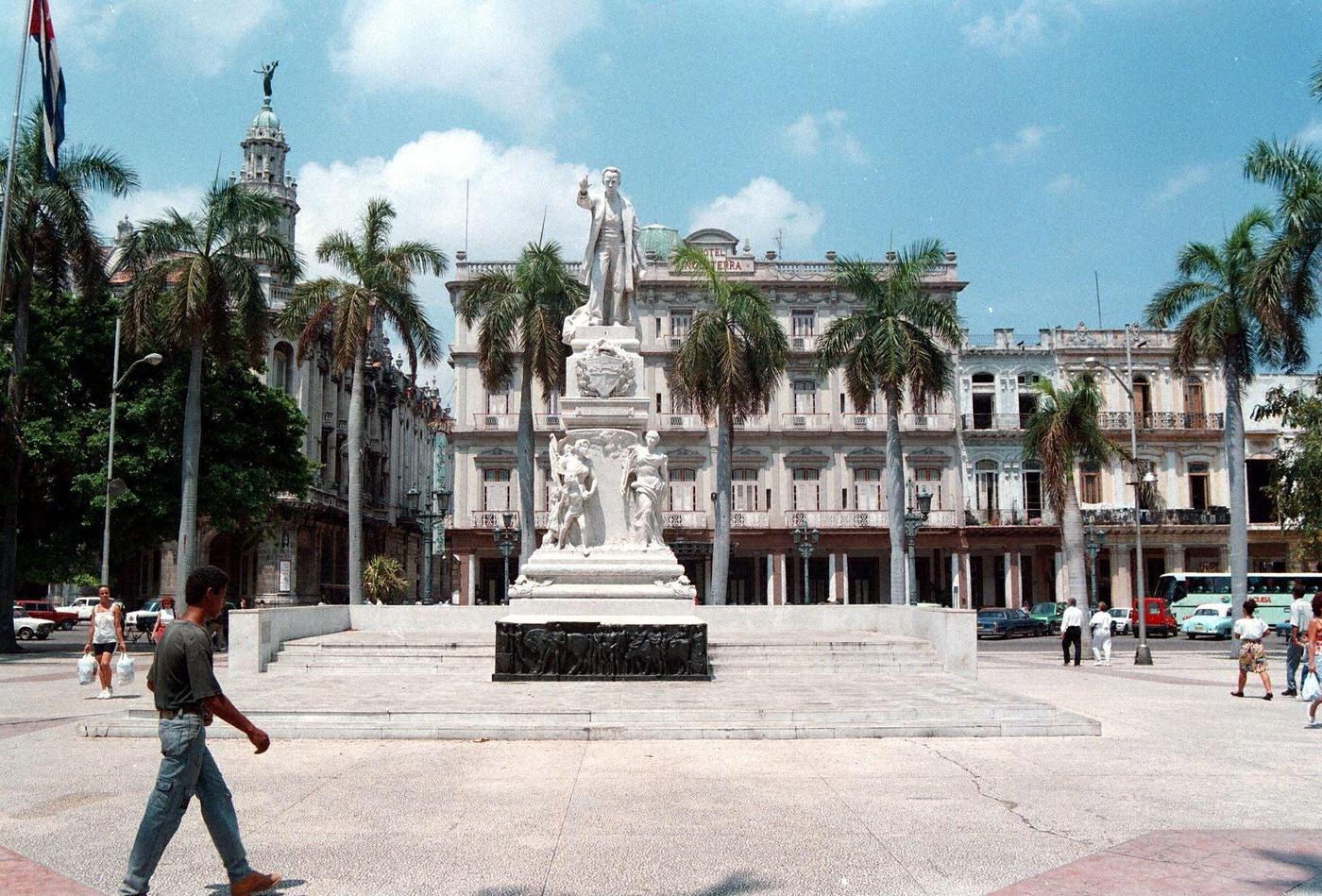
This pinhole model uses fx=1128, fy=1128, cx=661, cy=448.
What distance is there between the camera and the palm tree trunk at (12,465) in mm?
26094

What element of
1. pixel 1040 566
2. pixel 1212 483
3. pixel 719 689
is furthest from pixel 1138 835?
pixel 1212 483

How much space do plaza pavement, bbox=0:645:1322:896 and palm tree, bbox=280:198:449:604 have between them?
56.2 ft

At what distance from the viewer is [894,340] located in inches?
1184

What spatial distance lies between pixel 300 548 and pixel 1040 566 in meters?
35.0

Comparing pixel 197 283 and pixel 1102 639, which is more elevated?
pixel 197 283

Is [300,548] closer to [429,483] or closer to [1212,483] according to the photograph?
[429,483]

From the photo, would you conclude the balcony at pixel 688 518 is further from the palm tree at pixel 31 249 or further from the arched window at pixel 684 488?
the palm tree at pixel 31 249

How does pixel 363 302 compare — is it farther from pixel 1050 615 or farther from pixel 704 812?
pixel 1050 615

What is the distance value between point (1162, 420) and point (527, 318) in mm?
34764

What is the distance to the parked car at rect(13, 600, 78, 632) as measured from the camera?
4266 centimetres

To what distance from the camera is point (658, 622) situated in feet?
47.6

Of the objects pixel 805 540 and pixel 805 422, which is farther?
pixel 805 422

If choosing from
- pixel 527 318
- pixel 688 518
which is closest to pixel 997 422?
pixel 688 518

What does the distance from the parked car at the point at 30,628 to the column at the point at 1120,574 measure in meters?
43.9
